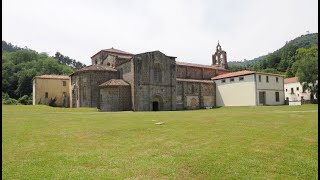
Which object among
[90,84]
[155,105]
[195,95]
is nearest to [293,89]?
[195,95]

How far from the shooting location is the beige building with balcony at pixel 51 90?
208 feet

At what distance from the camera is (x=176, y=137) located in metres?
15.0

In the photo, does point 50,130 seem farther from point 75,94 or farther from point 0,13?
point 75,94

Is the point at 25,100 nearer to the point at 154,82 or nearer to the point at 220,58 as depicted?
→ the point at 154,82

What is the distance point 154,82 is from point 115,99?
757 cm

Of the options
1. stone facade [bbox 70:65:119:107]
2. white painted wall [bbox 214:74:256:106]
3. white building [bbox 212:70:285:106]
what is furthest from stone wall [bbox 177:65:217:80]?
stone facade [bbox 70:65:119:107]

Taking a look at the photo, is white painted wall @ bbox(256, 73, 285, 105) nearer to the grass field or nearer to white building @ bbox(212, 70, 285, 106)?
white building @ bbox(212, 70, 285, 106)

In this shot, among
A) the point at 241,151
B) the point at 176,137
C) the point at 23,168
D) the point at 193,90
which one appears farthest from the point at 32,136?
the point at 193,90

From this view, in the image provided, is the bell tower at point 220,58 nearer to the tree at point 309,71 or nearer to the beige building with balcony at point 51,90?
the tree at point 309,71

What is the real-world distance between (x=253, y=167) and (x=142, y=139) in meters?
5.72

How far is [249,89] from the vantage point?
53.8 m

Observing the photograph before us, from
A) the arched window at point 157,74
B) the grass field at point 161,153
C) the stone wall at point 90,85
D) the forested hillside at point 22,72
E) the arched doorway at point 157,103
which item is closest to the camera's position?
the grass field at point 161,153

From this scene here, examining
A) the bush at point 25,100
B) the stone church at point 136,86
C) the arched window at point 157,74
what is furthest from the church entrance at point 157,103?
the bush at point 25,100

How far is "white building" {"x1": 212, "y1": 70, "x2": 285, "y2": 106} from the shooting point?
174ft
